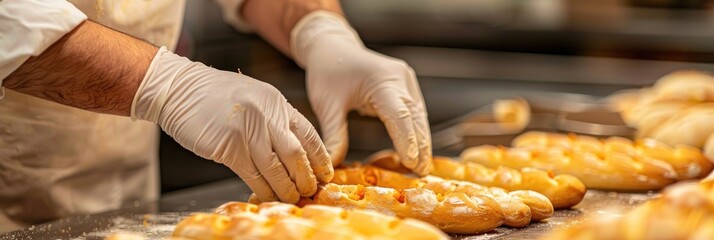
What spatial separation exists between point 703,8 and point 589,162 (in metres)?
2.74

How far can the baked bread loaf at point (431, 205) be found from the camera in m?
2.01

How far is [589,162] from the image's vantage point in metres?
2.57

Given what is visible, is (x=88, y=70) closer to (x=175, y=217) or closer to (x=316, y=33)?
(x=175, y=217)

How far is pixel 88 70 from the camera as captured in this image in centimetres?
197

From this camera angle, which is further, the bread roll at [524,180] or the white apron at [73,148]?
the white apron at [73,148]

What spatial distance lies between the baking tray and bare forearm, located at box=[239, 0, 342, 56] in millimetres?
514

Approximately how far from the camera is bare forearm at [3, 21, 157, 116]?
6.36ft

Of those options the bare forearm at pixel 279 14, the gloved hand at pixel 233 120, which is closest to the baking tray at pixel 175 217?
the gloved hand at pixel 233 120

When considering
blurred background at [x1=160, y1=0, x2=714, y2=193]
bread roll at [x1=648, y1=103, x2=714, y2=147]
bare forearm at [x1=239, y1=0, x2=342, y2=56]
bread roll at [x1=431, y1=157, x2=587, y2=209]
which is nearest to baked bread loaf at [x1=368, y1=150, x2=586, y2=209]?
bread roll at [x1=431, y1=157, x2=587, y2=209]

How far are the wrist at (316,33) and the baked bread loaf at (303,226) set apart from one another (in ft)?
3.10

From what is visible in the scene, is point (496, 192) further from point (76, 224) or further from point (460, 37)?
point (460, 37)

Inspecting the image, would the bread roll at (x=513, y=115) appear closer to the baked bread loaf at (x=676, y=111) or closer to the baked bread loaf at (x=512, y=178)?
the baked bread loaf at (x=676, y=111)

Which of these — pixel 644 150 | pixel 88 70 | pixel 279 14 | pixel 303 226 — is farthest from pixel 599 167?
pixel 88 70

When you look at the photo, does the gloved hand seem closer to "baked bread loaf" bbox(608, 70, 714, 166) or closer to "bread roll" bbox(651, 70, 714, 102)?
"baked bread loaf" bbox(608, 70, 714, 166)
